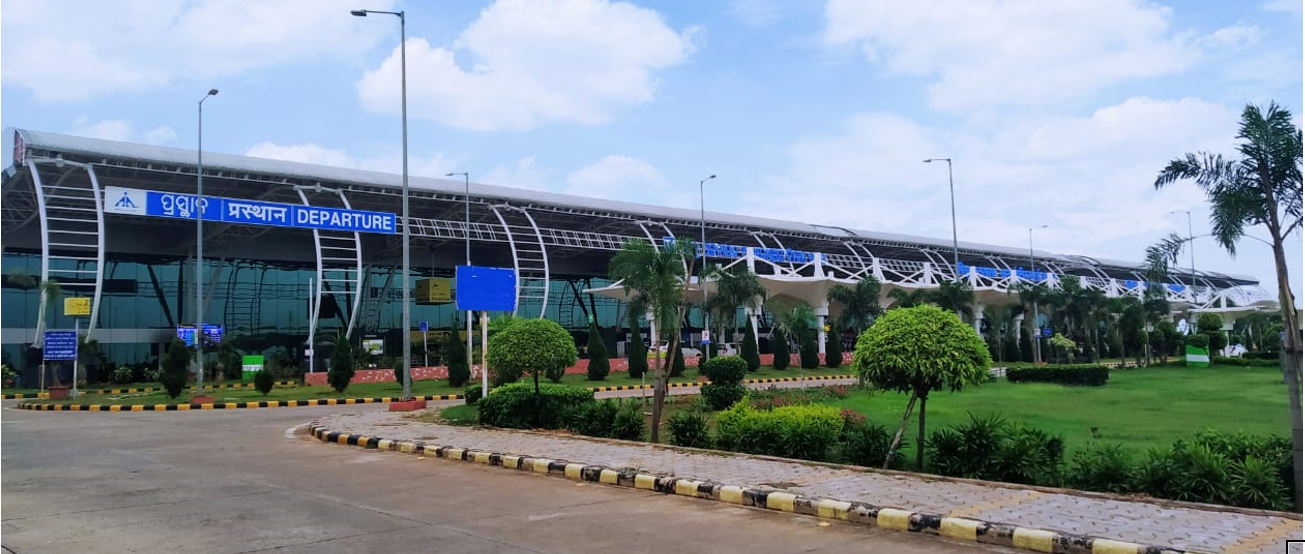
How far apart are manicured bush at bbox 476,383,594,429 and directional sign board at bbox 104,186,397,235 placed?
2149cm

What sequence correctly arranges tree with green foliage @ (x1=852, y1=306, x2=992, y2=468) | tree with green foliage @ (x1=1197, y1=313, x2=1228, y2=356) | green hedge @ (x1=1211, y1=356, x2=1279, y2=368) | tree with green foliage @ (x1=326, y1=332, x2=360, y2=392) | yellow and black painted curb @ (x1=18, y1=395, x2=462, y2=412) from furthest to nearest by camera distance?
tree with green foliage @ (x1=1197, y1=313, x2=1228, y2=356) → green hedge @ (x1=1211, y1=356, x2=1279, y2=368) → tree with green foliage @ (x1=326, y1=332, x2=360, y2=392) → yellow and black painted curb @ (x1=18, y1=395, x2=462, y2=412) → tree with green foliage @ (x1=852, y1=306, x2=992, y2=468)

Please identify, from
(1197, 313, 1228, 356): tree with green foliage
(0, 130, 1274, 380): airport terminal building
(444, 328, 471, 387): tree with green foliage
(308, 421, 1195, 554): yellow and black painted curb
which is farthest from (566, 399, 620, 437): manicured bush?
(1197, 313, 1228, 356): tree with green foliage

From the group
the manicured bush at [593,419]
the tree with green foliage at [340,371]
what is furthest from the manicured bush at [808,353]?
the manicured bush at [593,419]

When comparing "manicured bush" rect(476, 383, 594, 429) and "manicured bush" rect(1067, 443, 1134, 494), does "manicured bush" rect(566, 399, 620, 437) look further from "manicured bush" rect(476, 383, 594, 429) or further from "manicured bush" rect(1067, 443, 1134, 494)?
"manicured bush" rect(1067, 443, 1134, 494)

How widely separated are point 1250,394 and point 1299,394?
15700mm

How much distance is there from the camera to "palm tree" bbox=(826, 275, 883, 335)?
157 ft

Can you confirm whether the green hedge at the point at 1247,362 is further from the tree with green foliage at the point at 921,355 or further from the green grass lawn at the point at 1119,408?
the tree with green foliage at the point at 921,355

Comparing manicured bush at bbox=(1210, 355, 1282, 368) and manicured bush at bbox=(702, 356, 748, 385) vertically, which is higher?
manicured bush at bbox=(702, 356, 748, 385)

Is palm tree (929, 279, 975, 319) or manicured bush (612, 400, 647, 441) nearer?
manicured bush (612, 400, 647, 441)

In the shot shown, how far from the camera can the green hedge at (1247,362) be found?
36906 mm

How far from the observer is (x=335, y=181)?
42.0 meters

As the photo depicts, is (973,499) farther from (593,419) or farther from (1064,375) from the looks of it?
(1064,375)

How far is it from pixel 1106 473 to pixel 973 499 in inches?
62.0

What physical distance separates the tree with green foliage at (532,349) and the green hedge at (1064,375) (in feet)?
56.2
